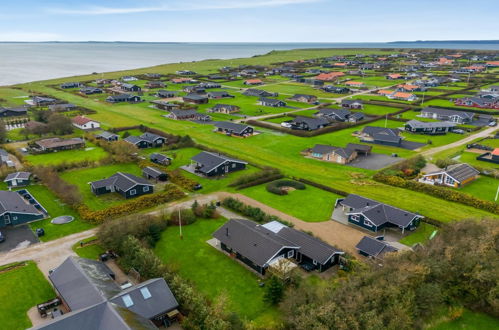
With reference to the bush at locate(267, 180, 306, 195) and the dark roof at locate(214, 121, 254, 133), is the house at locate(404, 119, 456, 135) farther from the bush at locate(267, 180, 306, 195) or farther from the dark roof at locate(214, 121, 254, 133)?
the bush at locate(267, 180, 306, 195)

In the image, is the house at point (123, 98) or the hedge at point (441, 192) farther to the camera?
the house at point (123, 98)

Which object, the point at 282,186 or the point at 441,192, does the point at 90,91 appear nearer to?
the point at 282,186

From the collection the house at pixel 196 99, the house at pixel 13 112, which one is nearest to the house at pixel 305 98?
the house at pixel 196 99

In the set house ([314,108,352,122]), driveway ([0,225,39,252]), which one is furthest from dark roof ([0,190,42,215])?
house ([314,108,352,122])

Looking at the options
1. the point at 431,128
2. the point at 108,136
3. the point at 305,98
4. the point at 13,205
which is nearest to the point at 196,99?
the point at 305,98

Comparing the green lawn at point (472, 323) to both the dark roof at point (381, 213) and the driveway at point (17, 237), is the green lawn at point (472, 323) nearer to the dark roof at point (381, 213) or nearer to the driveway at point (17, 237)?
the dark roof at point (381, 213)

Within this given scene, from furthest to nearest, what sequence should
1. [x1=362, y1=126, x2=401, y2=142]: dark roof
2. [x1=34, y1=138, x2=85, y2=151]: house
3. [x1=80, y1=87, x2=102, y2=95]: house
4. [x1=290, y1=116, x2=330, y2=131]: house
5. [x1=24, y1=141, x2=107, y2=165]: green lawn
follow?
[x1=80, y1=87, x2=102, y2=95]: house < [x1=290, y1=116, x2=330, y2=131]: house < [x1=362, y1=126, x2=401, y2=142]: dark roof < [x1=34, y1=138, x2=85, y2=151]: house < [x1=24, y1=141, x2=107, y2=165]: green lawn

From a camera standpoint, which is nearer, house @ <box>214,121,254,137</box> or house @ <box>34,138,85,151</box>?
house @ <box>34,138,85,151</box>
